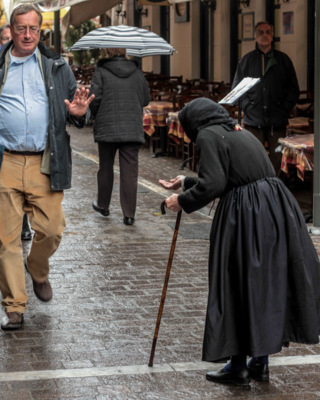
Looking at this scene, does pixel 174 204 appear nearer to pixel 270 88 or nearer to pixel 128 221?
pixel 128 221

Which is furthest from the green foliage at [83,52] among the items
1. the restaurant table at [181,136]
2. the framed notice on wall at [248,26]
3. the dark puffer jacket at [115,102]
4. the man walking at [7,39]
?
the man walking at [7,39]

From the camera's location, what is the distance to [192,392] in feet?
16.6

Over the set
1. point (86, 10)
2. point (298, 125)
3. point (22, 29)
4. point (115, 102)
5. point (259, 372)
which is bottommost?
point (259, 372)

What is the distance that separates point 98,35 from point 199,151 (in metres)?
7.63

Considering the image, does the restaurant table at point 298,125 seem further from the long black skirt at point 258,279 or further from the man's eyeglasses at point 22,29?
the long black skirt at point 258,279

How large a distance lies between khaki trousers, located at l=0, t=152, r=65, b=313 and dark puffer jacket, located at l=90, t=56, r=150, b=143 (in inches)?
146

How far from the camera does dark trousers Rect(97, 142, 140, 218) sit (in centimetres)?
1004

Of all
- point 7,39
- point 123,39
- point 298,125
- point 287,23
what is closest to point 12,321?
point 7,39

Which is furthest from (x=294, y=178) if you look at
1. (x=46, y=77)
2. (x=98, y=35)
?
(x=46, y=77)

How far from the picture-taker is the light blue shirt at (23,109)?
6094mm

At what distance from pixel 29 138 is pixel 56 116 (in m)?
0.22

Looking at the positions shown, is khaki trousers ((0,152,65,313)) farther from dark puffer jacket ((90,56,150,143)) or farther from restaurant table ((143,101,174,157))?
restaurant table ((143,101,174,157))

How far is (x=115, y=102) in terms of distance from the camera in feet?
32.9

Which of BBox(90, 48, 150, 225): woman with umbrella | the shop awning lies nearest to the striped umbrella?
BBox(90, 48, 150, 225): woman with umbrella
